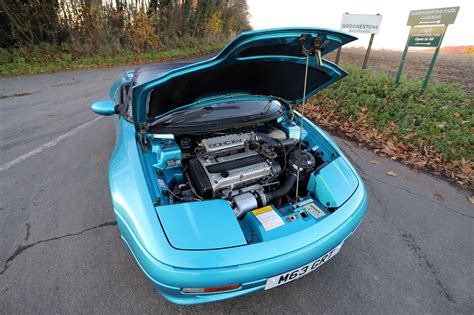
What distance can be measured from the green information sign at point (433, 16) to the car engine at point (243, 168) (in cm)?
494

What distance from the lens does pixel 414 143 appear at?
4.20m

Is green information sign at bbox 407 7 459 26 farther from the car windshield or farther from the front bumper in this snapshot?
the front bumper

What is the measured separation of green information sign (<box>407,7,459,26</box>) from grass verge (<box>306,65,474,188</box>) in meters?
1.21

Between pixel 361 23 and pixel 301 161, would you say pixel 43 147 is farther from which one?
pixel 361 23

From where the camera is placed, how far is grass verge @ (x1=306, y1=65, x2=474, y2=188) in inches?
150

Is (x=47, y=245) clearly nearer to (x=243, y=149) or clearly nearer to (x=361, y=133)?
(x=243, y=149)

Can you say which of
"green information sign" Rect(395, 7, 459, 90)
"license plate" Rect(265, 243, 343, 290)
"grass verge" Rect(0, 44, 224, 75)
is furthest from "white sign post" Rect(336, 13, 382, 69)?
"grass verge" Rect(0, 44, 224, 75)

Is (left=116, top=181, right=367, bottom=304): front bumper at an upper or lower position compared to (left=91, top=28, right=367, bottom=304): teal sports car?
lower

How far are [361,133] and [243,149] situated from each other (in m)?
3.42

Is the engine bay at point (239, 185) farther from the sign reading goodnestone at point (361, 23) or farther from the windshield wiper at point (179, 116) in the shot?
the sign reading goodnestone at point (361, 23)

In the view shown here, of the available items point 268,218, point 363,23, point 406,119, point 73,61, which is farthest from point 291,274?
point 73,61

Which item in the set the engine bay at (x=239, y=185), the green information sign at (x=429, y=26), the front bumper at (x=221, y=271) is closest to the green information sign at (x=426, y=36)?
the green information sign at (x=429, y=26)

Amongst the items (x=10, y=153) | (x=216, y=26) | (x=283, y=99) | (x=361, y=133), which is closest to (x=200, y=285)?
(x=283, y=99)

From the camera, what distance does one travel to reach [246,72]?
1.92m
